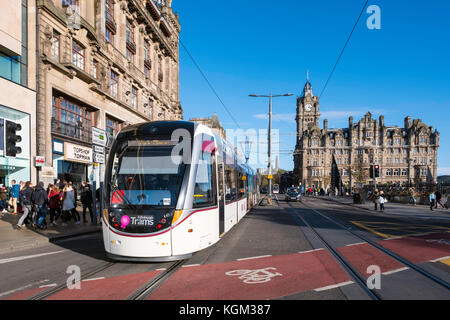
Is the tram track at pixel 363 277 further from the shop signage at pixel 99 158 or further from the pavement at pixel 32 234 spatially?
the shop signage at pixel 99 158

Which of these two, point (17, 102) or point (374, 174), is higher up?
point (17, 102)

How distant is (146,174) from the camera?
6.98 metres

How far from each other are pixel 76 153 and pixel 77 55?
6.63 m

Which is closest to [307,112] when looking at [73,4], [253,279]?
[73,4]

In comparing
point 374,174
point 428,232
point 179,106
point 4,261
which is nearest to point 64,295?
point 4,261

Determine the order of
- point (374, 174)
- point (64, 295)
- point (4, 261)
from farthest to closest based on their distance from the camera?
1. point (374, 174)
2. point (4, 261)
3. point (64, 295)

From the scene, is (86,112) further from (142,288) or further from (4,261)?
(142,288)

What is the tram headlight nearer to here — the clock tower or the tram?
the tram

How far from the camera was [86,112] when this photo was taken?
24.5 metres

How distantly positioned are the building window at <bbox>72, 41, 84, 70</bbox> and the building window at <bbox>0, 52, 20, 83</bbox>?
4.64 meters

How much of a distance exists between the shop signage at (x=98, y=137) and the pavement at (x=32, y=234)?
10.4 feet

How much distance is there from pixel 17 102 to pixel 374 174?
25.7 metres

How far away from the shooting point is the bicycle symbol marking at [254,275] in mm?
5582

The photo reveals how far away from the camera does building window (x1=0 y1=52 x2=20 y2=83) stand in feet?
56.3
